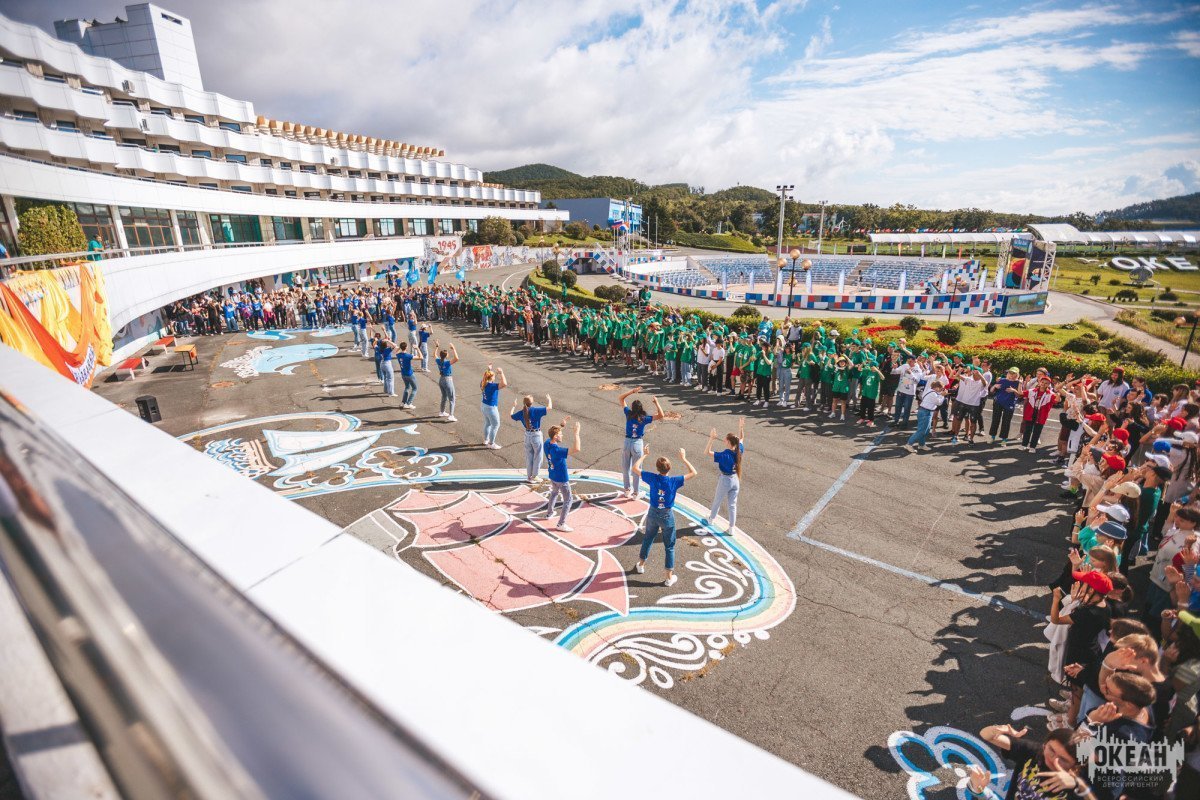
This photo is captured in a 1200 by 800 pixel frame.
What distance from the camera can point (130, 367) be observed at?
742 inches

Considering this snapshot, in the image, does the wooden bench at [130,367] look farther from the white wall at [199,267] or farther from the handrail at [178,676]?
the handrail at [178,676]

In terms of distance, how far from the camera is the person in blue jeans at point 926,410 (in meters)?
11.9

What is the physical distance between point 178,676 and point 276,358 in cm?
2374

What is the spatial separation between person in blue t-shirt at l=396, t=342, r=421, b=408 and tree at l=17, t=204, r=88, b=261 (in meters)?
14.2

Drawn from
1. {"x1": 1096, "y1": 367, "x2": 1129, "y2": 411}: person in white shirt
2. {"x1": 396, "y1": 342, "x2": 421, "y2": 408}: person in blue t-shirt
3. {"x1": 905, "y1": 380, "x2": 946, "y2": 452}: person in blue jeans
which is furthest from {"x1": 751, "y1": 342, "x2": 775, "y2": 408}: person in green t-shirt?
{"x1": 396, "y1": 342, "x2": 421, "y2": 408}: person in blue t-shirt

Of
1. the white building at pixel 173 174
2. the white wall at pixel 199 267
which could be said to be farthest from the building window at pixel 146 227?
the white wall at pixel 199 267

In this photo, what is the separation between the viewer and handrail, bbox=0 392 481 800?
89 cm

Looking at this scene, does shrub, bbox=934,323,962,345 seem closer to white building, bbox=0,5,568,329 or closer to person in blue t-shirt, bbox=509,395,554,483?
person in blue t-shirt, bbox=509,395,554,483

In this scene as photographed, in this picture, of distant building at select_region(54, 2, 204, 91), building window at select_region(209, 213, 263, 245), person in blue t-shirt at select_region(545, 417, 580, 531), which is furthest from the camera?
distant building at select_region(54, 2, 204, 91)

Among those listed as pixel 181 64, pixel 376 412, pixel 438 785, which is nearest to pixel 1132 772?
pixel 438 785

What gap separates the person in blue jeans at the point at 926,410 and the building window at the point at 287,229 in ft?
175

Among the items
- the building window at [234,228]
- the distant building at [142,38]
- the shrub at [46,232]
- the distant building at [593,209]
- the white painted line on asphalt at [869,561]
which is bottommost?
the white painted line on asphalt at [869,561]

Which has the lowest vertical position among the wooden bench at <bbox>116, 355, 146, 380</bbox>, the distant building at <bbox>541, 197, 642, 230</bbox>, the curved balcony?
the wooden bench at <bbox>116, 355, 146, 380</bbox>

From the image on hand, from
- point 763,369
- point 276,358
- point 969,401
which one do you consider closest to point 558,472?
point 763,369
